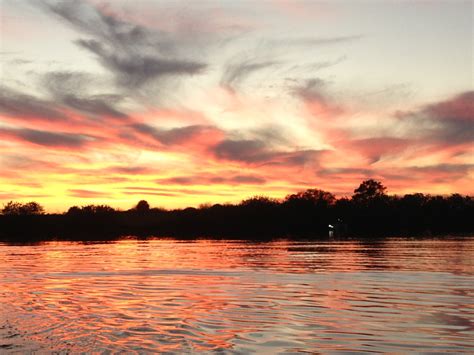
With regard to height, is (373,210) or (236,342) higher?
(373,210)

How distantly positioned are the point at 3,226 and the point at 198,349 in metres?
169

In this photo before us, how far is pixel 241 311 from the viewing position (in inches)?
791

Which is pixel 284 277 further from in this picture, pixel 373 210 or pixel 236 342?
pixel 373 210

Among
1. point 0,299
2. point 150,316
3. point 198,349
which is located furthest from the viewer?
point 0,299

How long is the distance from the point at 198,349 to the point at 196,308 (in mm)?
6726

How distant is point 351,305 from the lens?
21000mm

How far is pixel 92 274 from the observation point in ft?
116

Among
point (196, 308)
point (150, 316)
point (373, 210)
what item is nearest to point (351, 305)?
point (196, 308)

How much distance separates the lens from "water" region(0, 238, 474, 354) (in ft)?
48.7

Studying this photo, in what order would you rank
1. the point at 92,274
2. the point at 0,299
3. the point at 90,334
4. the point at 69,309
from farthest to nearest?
the point at 92,274 < the point at 0,299 < the point at 69,309 < the point at 90,334

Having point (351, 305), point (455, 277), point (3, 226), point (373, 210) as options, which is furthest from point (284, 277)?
point (373, 210)

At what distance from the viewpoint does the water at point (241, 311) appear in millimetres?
14836

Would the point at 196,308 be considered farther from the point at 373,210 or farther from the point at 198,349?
the point at 373,210

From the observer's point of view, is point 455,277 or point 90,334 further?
point 455,277
